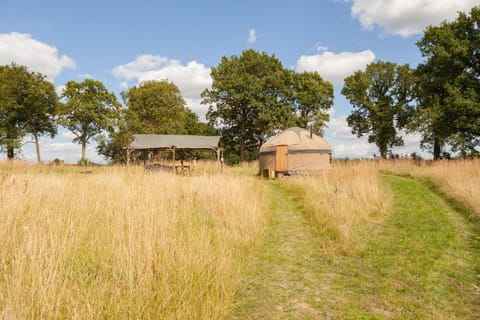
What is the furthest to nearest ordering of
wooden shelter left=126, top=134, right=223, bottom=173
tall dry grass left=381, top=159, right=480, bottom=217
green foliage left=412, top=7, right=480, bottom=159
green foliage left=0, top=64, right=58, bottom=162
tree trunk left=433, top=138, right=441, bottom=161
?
1. green foliage left=0, top=64, right=58, bottom=162
2. wooden shelter left=126, top=134, right=223, bottom=173
3. tree trunk left=433, top=138, right=441, bottom=161
4. green foliage left=412, top=7, right=480, bottom=159
5. tall dry grass left=381, top=159, right=480, bottom=217

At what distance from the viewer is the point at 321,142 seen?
18375 mm

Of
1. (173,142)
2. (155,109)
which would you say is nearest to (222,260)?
(173,142)

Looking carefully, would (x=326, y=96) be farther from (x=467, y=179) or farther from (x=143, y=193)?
(x=143, y=193)

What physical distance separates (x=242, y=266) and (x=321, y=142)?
15758 mm

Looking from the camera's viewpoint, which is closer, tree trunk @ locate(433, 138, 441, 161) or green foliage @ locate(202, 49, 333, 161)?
tree trunk @ locate(433, 138, 441, 161)

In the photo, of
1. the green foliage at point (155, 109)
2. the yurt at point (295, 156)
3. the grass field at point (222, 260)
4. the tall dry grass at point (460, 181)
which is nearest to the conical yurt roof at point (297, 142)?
the yurt at point (295, 156)

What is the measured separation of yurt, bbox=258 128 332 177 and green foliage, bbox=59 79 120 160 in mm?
21639

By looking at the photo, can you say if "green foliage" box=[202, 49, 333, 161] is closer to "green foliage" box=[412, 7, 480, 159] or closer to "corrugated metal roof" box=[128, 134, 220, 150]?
"corrugated metal roof" box=[128, 134, 220, 150]

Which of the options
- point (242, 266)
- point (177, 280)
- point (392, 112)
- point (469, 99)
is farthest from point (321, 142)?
point (177, 280)

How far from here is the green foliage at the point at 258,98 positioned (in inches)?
1127

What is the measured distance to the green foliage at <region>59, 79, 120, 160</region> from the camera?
97.4 feet

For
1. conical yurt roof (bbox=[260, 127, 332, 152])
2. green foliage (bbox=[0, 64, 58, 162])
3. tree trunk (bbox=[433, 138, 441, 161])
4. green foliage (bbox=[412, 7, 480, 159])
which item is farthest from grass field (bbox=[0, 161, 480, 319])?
green foliage (bbox=[0, 64, 58, 162])

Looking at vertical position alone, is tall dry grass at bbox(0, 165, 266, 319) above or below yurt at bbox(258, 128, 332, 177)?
below

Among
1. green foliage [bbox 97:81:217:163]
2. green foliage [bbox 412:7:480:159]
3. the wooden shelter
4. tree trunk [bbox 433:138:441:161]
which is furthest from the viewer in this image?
green foliage [bbox 97:81:217:163]
